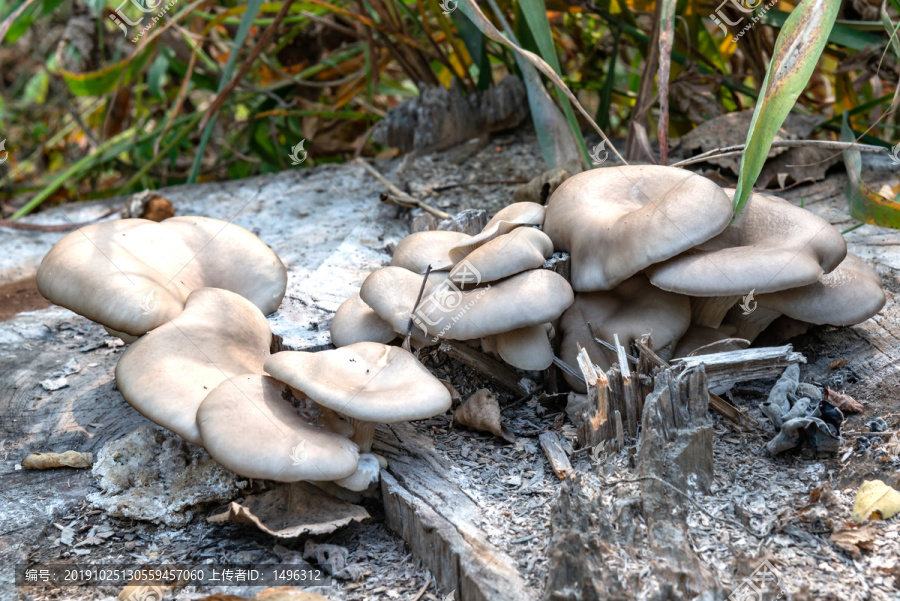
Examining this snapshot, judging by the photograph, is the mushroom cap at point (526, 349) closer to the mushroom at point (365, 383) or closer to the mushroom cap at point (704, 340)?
the mushroom at point (365, 383)

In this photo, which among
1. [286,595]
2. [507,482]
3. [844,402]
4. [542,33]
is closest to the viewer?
[286,595]

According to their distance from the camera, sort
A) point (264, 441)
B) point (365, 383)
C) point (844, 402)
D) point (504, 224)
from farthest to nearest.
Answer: point (504, 224)
point (844, 402)
point (365, 383)
point (264, 441)

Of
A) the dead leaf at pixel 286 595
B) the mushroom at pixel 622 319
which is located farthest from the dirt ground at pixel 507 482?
the mushroom at pixel 622 319

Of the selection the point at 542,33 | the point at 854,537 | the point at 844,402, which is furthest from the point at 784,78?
the point at 854,537

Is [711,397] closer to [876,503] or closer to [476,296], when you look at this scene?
[876,503]

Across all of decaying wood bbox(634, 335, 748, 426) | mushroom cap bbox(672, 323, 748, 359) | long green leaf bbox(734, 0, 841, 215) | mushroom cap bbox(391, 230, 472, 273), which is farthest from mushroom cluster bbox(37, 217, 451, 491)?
long green leaf bbox(734, 0, 841, 215)

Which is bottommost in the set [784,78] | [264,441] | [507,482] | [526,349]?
[507,482]
